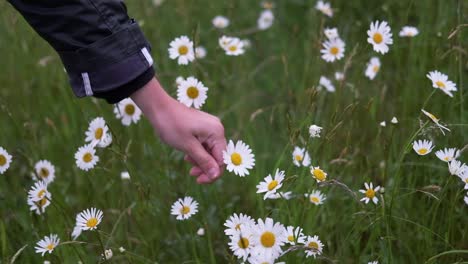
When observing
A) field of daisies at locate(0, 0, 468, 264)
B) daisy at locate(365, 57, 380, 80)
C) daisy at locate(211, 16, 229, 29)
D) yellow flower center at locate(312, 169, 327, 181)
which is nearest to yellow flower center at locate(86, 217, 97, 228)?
field of daisies at locate(0, 0, 468, 264)

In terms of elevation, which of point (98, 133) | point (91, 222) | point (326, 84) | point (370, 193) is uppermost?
point (326, 84)

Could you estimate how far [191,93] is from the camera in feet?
5.34

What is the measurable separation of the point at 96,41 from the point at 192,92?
0.49 meters

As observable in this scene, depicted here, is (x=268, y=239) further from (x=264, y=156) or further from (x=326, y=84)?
(x=326, y=84)

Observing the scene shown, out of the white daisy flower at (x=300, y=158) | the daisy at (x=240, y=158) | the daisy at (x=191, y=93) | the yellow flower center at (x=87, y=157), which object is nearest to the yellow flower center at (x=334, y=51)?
the white daisy flower at (x=300, y=158)

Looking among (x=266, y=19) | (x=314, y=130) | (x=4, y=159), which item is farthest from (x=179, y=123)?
(x=266, y=19)

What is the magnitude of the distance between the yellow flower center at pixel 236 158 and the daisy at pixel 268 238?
259 mm

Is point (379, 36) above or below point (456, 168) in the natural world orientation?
above

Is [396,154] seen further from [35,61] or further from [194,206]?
[35,61]

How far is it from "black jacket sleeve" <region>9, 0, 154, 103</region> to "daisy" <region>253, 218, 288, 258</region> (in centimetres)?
40

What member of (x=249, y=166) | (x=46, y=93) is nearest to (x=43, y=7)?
(x=249, y=166)

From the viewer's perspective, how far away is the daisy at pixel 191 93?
1.61 meters

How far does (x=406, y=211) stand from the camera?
5.31 ft

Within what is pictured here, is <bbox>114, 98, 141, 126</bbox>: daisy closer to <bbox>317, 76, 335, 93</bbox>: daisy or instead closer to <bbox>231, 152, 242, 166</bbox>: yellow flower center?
<bbox>231, 152, 242, 166</bbox>: yellow flower center
